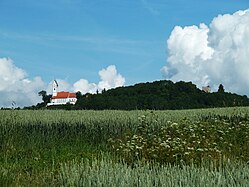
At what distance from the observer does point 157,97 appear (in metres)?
37.7

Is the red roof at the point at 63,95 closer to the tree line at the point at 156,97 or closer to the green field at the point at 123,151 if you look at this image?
Answer: the tree line at the point at 156,97

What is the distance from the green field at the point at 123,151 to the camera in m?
6.73

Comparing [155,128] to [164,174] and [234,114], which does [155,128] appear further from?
[164,174]

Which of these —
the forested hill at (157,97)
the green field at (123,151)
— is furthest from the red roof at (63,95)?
the green field at (123,151)

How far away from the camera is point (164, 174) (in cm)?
673


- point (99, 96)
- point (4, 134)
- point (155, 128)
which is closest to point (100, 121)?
point (155, 128)

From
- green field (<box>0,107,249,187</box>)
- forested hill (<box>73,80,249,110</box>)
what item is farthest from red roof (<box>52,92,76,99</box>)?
green field (<box>0,107,249,187</box>)

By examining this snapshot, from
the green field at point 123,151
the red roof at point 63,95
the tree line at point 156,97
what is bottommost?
the green field at point 123,151

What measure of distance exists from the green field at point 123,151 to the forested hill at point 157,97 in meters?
15.8

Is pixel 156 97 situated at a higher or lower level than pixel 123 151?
higher

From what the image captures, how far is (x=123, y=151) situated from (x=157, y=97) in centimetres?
2667

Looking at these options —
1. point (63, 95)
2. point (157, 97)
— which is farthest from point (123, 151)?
point (63, 95)

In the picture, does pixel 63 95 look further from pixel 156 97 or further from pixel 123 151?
pixel 123 151

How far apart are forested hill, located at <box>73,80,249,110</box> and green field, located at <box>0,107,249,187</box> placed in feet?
51.9
